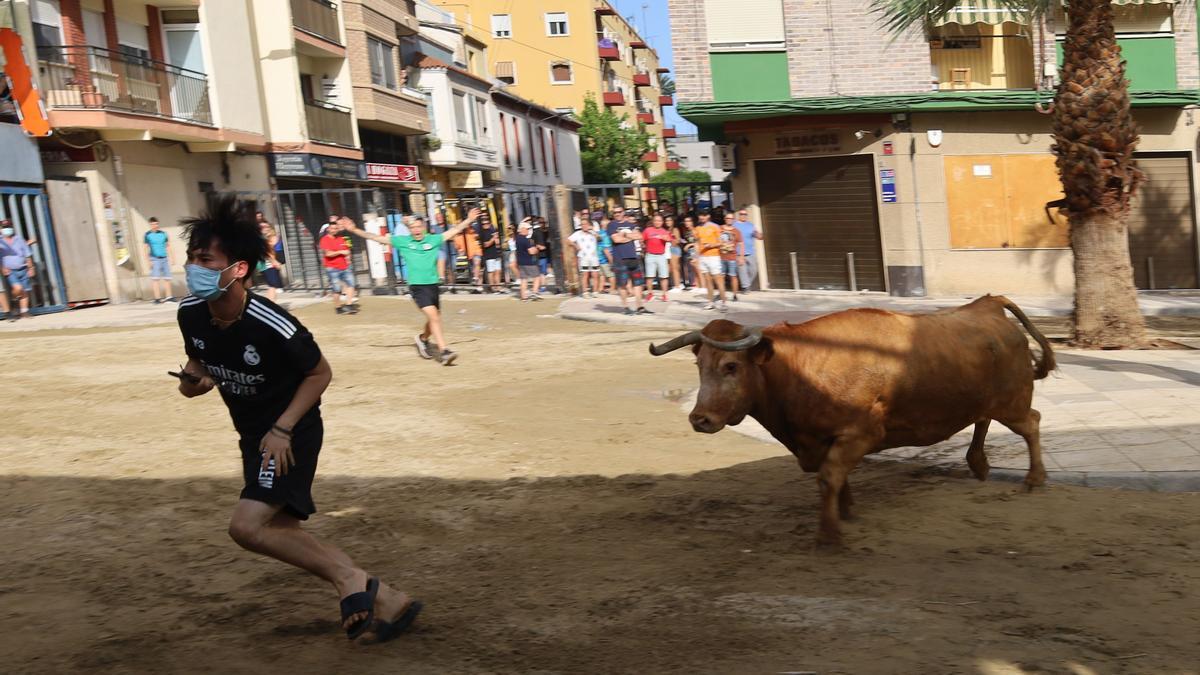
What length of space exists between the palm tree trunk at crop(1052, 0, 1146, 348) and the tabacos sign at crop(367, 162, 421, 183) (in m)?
24.8

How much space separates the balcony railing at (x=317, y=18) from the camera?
1238 inches

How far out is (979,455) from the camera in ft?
23.5

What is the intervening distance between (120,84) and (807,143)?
14.3m

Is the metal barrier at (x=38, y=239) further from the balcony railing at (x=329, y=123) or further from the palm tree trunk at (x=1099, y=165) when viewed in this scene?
the palm tree trunk at (x=1099, y=165)

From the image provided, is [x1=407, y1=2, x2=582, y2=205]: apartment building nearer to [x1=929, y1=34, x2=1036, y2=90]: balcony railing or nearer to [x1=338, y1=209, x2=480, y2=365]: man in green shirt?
[x1=929, y1=34, x2=1036, y2=90]: balcony railing

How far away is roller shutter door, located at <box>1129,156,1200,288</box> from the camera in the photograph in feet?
71.8

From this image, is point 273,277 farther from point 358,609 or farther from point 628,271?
point 358,609

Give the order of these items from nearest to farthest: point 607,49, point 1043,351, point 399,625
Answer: point 399,625 → point 1043,351 → point 607,49

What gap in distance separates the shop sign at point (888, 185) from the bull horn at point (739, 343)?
56.3 feet

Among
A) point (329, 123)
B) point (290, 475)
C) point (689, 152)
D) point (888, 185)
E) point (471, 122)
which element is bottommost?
point (290, 475)

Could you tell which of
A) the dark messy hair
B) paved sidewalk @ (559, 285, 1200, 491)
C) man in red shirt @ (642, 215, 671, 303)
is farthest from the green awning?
the dark messy hair

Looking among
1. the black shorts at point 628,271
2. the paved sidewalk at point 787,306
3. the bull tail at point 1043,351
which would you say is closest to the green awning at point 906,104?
the paved sidewalk at point 787,306

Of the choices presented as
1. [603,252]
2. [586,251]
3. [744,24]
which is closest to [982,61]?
[744,24]

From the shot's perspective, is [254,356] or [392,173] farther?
[392,173]
